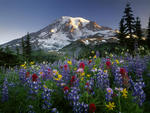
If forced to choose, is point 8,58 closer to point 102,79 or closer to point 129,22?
point 102,79

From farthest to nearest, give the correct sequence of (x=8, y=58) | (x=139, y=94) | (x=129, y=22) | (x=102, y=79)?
(x=129, y=22) → (x=8, y=58) → (x=102, y=79) → (x=139, y=94)

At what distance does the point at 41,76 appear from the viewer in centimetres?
449

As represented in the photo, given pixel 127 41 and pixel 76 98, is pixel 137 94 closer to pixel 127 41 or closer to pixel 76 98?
pixel 76 98

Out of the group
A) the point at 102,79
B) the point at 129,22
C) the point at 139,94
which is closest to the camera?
the point at 139,94

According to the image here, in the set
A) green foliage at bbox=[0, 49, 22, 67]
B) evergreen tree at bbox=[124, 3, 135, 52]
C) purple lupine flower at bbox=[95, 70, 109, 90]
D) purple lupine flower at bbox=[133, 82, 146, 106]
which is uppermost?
evergreen tree at bbox=[124, 3, 135, 52]

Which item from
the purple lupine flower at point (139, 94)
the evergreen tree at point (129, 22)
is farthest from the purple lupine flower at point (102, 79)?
the evergreen tree at point (129, 22)

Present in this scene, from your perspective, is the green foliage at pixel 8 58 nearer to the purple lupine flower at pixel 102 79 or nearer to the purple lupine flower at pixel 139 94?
the purple lupine flower at pixel 102 79

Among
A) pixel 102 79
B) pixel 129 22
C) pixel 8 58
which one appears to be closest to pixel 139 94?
pixel 102 79

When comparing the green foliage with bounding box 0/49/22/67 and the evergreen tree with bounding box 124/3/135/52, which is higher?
the evergreen tree with bounding box 124/3/135/52

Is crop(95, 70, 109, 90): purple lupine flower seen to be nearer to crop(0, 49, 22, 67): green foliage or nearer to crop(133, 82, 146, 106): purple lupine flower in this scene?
crop(133, 82, 146, 106): purple lupine flower

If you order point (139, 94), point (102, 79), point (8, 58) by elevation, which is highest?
point (8, 58)

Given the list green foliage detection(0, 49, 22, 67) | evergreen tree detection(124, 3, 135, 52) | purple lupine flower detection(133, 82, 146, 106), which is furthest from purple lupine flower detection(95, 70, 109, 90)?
evergreen tree detection(124, 3, 135, 52)

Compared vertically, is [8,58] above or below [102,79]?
above

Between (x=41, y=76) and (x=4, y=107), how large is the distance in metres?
1.69
